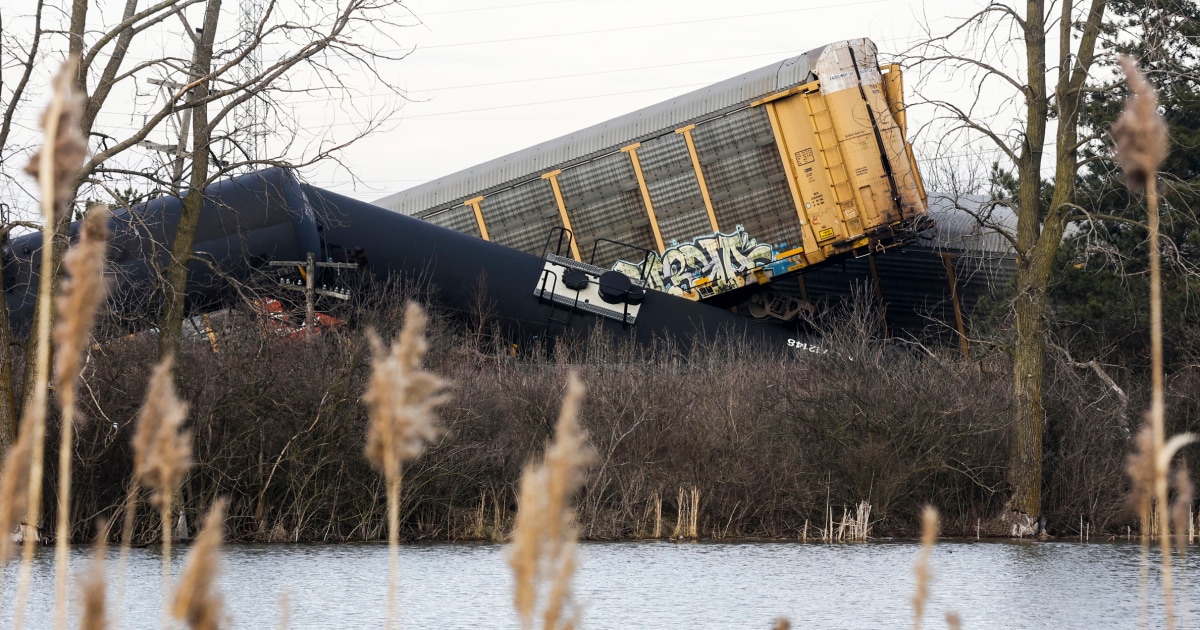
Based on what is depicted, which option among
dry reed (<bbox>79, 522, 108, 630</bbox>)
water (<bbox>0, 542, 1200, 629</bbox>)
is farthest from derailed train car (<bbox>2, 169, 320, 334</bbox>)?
dry reed (<bbox>79, 522, 108, 630</bbox>)

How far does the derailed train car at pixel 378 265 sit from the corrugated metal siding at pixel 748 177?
1.75 m

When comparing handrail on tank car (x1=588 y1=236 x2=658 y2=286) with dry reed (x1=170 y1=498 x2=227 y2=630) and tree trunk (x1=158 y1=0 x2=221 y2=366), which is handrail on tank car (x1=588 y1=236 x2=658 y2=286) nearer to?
tree trunk (x1=158 y1=0 x2=221 y2=366)

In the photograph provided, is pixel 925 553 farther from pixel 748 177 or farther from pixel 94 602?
pixel 748 177

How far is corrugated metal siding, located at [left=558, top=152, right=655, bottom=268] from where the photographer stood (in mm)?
26203

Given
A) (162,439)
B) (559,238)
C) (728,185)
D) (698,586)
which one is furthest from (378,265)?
(162,439)

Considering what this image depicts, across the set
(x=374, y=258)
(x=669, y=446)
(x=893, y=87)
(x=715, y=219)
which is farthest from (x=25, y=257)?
(x=893, y=87)

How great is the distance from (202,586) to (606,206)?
949 inches

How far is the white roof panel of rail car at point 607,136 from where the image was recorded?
25016 millimetres

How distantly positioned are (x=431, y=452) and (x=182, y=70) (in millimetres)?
5773

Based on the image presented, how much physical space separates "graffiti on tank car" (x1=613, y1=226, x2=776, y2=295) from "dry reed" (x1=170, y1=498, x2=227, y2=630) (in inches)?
904

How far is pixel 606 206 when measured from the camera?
26.3 meters

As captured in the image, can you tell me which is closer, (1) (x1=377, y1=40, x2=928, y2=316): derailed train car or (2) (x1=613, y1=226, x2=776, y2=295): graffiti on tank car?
(1) (x1=377, y1=40, x2=928, y2=316): derailed train car

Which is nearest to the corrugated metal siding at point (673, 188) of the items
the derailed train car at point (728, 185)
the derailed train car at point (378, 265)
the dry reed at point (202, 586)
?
the derailed train car at point (728, 185)

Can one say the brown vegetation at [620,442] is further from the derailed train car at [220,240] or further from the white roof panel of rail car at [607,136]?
the white roof panel of rail car at [607,136]
